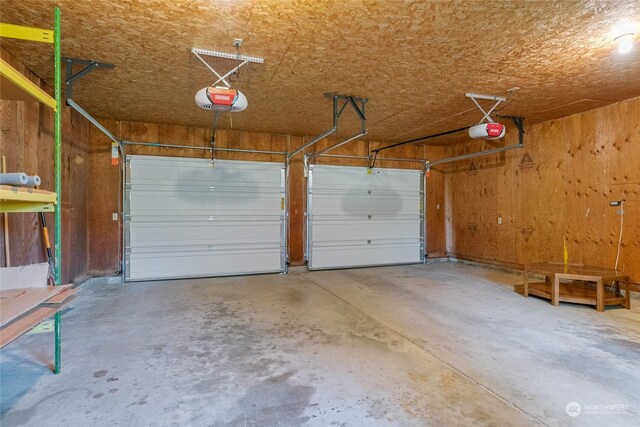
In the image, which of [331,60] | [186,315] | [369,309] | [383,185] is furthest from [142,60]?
[383,185]

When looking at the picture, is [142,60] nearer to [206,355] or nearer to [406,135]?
[206,355]

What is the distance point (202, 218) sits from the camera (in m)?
5.71

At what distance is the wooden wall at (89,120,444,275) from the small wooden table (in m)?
3.80

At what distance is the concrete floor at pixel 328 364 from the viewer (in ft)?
6.05

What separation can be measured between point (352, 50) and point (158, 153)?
405 cm

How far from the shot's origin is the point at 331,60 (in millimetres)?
3230

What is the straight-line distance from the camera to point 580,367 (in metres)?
2.38

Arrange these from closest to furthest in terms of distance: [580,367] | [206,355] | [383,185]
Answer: [580,367]
[206,355]
[383,185]

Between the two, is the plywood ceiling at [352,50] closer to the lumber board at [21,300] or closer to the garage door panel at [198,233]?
the garage door panel at [198,233]

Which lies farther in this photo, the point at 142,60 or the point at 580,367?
the point at 142,60

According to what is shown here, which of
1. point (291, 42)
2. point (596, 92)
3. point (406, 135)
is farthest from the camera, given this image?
point (406, 135)

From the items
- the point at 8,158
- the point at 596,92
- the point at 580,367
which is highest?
the point at 596,92

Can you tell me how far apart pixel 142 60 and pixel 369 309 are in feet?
11.9

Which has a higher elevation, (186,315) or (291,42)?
(291,42)
